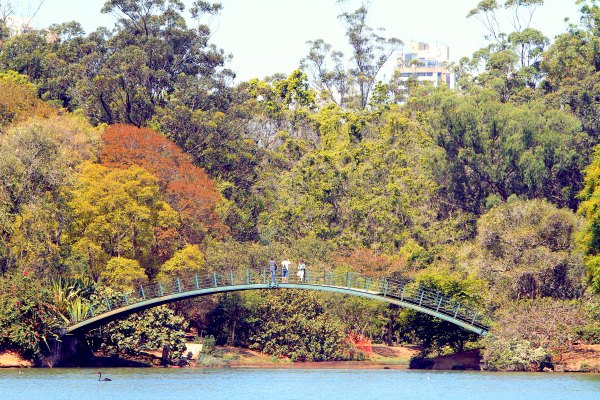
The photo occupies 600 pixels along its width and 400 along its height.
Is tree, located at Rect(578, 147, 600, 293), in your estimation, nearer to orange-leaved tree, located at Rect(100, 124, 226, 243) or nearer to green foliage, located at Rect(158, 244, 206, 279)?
green foliage, located at Rect(158, 244, 206, 279)

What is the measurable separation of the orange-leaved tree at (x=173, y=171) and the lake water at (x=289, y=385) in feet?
40.9

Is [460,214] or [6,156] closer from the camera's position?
[6,156]

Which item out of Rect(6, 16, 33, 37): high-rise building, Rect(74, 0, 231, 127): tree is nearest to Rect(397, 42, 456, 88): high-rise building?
Rect(6, 16, 33, 37): high-rise building

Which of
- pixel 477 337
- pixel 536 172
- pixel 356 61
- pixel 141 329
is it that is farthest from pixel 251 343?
pixel 356 61

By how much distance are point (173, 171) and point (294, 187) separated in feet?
29.3

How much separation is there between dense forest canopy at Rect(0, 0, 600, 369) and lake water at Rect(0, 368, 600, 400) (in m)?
2.66

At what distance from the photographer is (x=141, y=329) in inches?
1825

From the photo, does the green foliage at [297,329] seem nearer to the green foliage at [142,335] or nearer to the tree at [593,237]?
the green foliage at [142,335]

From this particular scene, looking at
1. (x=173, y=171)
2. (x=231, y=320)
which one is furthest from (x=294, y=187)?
(x=231, y=320)

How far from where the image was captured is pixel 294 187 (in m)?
64.3

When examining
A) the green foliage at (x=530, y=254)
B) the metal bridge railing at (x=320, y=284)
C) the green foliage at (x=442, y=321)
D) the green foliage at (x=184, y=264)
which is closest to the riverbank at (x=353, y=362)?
the green foliage at (x=442, y=321)

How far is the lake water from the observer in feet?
111

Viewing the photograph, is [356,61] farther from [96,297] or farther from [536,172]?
[96,297]

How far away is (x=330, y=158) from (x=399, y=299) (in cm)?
1993
